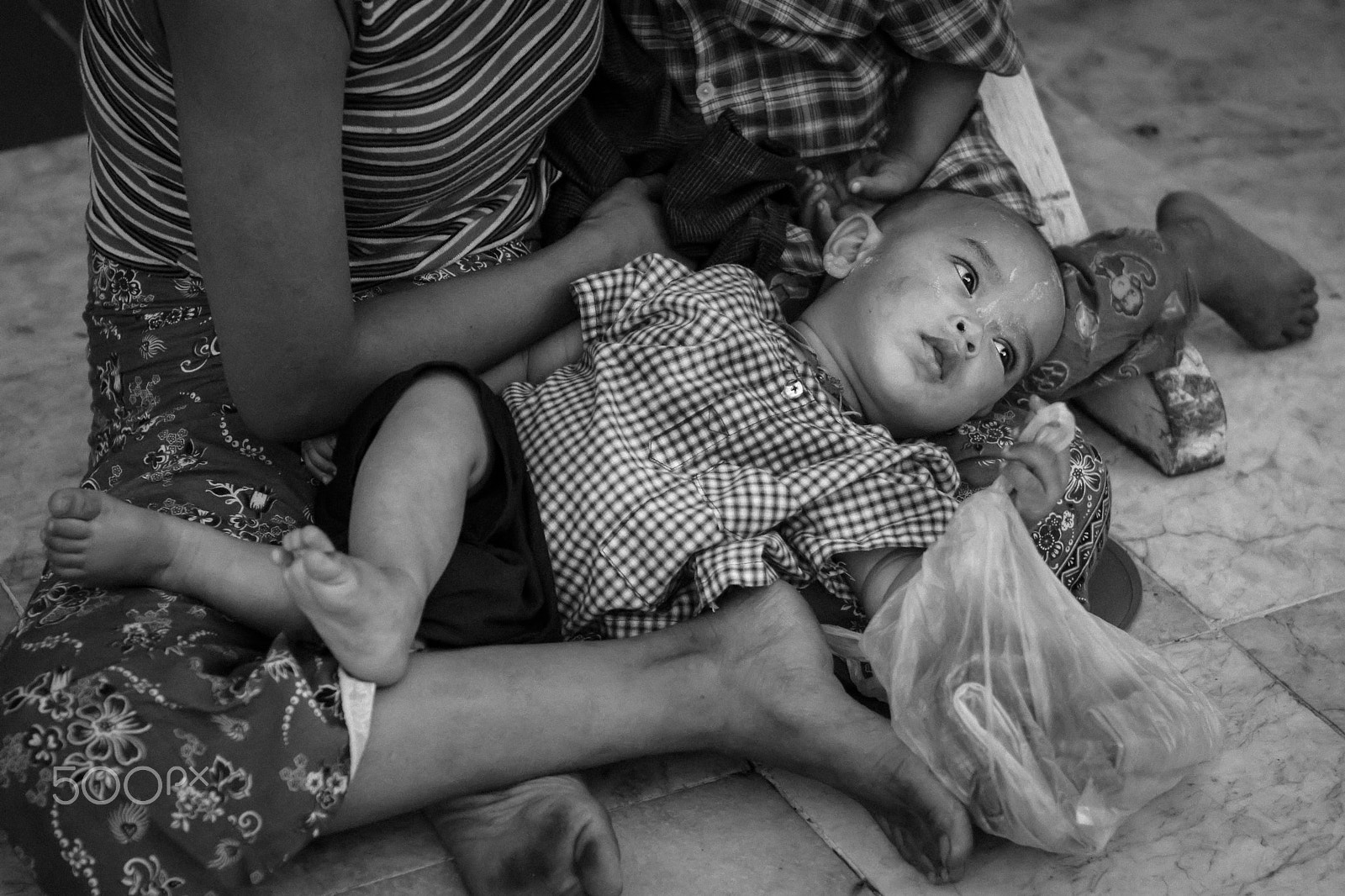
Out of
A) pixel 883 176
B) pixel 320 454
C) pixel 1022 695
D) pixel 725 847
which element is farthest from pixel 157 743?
pixel 883 176

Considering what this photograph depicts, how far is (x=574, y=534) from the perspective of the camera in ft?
5.17

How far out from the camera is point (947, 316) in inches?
69.0

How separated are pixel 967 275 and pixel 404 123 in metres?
0.69

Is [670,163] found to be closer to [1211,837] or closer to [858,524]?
[858,524]

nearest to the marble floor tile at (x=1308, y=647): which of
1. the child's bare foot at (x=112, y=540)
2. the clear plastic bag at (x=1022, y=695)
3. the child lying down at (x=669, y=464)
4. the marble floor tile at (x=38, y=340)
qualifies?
the clear plastic bag at (x=1022, y=695)

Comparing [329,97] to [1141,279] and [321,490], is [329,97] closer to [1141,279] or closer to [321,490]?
[321,490]

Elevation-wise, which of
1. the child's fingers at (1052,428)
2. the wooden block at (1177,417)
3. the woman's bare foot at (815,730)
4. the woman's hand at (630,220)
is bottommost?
the wooden block at (1177,417)

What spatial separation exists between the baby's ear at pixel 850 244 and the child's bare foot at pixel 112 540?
2.81 ft

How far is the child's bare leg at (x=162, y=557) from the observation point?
136cm

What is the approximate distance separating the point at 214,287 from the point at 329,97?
0.70 feet

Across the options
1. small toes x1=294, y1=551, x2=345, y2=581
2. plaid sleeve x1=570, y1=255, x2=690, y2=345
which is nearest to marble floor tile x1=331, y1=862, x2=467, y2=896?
small toes x1=294, y1=551, x2=345, y2=581

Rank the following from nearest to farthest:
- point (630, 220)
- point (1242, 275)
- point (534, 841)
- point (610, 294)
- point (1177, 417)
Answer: point (534, 841) < point (610, 294) < point (630, 220) < point (1177, 417) < point (1242, 275)

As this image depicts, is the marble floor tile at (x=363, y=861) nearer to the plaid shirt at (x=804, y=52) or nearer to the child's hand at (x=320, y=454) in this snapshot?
the child's hand at (x=320, y=454)

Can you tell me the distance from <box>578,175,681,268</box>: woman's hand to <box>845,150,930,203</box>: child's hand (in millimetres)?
274
